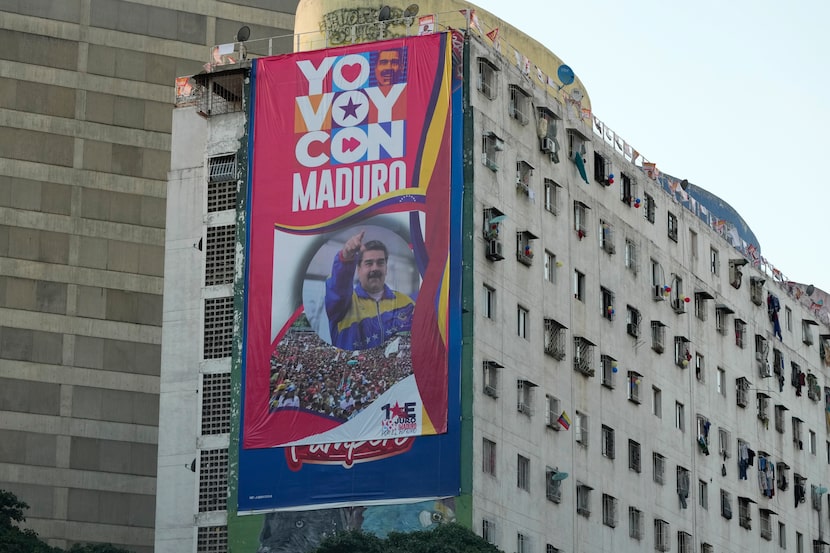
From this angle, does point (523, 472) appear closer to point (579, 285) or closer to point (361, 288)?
point (361, 288)

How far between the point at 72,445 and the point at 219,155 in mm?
33342

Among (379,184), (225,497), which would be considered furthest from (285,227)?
(225,497)

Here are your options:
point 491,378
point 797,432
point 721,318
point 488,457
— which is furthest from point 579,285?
point 797,432

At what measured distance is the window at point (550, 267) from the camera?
9031 centimetres

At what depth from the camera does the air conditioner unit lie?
8462 centimetres

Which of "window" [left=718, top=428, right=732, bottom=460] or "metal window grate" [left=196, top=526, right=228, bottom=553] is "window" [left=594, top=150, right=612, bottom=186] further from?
"metal window grate" [left=196, top=526, right=228, bottom=553]

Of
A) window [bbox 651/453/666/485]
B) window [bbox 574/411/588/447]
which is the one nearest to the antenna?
window [bbox 574/411/588/447]

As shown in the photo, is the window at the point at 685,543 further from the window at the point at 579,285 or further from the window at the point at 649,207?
the window at the point at 649,207

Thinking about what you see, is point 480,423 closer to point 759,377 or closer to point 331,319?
point 331,319

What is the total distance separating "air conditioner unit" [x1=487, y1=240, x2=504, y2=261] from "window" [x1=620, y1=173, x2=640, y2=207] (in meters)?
15.4

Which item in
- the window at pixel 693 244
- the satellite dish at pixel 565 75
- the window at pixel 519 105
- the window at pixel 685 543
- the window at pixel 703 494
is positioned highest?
the satellite dish at pixel 565 75

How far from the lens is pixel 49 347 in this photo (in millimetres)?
119188

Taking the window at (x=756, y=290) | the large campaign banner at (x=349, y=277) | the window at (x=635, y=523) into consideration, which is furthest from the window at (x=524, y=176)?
the window at (x=756, y=290)

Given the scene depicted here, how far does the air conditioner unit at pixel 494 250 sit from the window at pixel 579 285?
8542 mm
